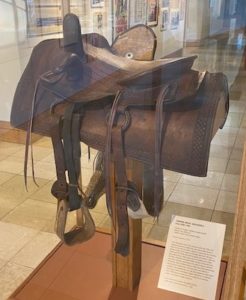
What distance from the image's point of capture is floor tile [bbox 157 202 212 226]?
1447mm

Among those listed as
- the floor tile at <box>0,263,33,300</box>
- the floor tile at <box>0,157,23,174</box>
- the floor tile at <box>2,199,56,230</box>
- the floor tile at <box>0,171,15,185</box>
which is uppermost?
the floor tile at <box>0,157,23,174</box>

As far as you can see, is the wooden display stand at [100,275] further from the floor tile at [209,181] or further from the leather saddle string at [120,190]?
the floor tile at [209,181]

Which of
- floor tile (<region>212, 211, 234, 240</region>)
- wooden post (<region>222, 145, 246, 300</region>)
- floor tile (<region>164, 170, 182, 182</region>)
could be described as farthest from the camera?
floor tile (<region>164, 170, 182, 182</region>)

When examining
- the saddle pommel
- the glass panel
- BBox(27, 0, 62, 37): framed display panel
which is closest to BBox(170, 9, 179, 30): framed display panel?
the glass panel

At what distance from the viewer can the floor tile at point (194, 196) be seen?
63.2 inches

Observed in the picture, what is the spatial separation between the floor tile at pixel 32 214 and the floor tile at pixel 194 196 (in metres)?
0.59

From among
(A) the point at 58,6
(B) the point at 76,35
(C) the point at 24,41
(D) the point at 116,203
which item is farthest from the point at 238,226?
(C) the point at 24,41

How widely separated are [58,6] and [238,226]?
119 centimetres

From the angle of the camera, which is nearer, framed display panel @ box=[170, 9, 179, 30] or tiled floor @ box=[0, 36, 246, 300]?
tiled floor @ box=[0, 36, 246, 300]

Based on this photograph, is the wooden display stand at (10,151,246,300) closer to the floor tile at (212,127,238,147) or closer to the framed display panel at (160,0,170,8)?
the floor tile at (212,127,238,147)

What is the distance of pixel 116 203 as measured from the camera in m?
0.79

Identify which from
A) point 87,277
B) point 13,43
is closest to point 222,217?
point 87,277

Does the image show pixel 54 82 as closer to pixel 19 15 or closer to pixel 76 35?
pixel 76 35

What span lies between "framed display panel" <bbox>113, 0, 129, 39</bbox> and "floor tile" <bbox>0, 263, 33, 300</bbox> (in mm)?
1004
